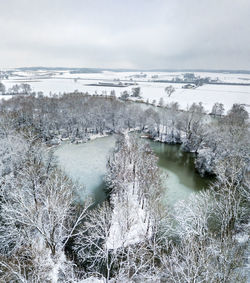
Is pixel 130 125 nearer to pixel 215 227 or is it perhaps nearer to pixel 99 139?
pixel 99 139

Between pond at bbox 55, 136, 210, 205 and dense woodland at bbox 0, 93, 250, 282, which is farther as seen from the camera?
pond at bbox 55, 136, 210, 205

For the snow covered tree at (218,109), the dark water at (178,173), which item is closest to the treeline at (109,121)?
the dark water at (178,173)

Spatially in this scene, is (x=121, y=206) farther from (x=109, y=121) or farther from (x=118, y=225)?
(x=109, y=121)

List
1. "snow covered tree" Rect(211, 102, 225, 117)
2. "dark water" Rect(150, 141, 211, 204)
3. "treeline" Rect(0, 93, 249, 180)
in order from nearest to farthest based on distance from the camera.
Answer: "dark water" Rect(150, 141, 211, 204), "treeline" Rect(0, 93, 249, 180), "snow covered tree" Rect(211, 102, 225, 117)

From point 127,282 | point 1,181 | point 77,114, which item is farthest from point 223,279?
point 77,114

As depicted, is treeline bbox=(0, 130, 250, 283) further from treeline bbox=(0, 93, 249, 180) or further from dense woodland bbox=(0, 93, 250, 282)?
Result: treeline bbox=(0, 93, 249, 180)

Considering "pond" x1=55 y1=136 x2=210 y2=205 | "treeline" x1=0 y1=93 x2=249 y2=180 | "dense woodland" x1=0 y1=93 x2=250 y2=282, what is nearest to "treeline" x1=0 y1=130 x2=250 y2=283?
"dense woodland" x1=0 y1=93 x2=250 y2=282

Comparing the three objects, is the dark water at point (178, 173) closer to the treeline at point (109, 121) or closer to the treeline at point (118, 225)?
the treeline at point (109, 121)

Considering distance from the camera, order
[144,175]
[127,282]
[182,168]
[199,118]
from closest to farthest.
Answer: [127,282]
[144,175]
[182,168]
[199,118]
